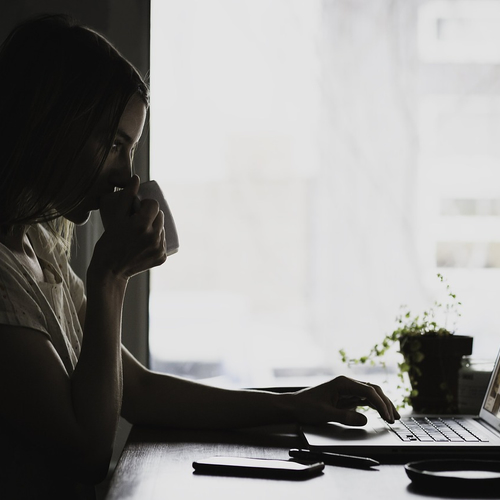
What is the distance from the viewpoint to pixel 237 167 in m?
1.74

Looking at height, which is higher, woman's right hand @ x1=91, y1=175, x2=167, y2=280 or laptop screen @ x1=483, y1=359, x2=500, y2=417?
woman's right hand @ x1=91, y1=175, x2=167, y2=280

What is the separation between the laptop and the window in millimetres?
498

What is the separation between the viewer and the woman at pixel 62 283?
940 mm

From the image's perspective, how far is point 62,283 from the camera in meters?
1.24

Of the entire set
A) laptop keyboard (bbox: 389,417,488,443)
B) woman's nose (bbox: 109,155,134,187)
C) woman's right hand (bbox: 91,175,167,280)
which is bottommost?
laptop keyboard (bbox: 389,417,488,443)

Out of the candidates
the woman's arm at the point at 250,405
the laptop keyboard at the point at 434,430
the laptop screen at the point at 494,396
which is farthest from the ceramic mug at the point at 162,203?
the laptop screen at the point at 494,396

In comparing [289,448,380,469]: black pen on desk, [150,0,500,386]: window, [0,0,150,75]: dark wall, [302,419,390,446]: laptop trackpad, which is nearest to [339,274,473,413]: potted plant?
[302,419,390,446]: laptop trackpad

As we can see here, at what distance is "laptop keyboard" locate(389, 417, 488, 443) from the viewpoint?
106 cm

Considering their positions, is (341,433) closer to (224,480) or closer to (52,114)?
(224,480)

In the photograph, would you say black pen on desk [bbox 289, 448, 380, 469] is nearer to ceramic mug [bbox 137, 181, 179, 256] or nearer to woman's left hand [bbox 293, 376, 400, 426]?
woman's left hand [bbox 293, 376, 400, 426]

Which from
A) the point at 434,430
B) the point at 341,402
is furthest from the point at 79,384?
the point at 434,430

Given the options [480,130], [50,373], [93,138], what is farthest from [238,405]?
[480,130]

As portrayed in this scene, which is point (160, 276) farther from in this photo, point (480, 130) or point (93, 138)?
point (480, 130)

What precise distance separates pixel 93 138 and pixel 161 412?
0.48 meters
